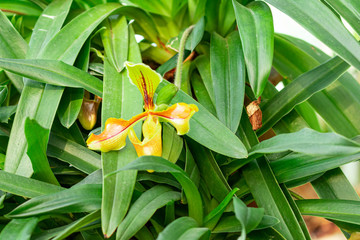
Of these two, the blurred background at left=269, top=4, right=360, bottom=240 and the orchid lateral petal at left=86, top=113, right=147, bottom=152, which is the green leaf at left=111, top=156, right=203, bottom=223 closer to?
the orchid lateral petal at left=86, top=113, right=147, bottom=152

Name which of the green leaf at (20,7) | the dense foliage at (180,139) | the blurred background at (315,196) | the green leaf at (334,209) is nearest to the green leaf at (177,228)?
the dense foliage at (180,139)

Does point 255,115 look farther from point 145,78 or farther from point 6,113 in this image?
point 6,113

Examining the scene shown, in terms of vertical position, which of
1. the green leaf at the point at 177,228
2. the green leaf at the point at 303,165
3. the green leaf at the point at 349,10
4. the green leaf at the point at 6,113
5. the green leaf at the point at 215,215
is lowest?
the green leaf at the point at 303,165

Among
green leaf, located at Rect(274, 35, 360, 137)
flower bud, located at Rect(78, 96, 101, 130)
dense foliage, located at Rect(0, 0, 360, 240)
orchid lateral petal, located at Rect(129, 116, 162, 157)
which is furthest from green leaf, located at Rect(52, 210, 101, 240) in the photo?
green leaf, located at Rect(274, 35, 360, 137)

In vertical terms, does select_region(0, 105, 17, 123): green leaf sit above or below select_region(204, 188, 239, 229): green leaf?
above

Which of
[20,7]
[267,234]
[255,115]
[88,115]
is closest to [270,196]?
[267,234]

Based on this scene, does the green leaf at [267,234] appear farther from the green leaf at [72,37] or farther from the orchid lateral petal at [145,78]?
the green leaf at [72,37]

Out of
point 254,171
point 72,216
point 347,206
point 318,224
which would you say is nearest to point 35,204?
point 72,216

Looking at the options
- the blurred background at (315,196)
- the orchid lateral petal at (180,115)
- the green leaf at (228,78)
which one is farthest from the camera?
the blurred background at (315,196)
